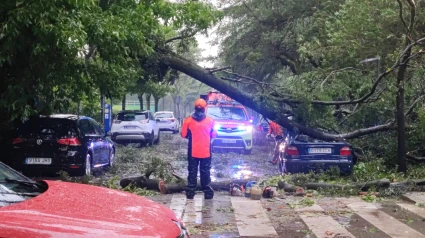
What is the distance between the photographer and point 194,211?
9.69 meters

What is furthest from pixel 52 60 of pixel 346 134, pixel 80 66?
pixel 346 134

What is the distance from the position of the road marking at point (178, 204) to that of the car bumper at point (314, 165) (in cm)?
366

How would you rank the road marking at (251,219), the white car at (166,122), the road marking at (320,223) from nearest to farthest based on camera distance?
1. the road marking at (320,223)
2. the road marking at (251,219)
3. the white car at (166,122)

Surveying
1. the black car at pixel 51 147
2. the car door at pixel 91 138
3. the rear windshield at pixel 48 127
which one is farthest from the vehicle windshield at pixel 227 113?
the rear windshield at pixel 48 127

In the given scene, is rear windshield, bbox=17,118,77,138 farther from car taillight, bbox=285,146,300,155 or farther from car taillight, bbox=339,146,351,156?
car taillight, bbox=339,146,351,156

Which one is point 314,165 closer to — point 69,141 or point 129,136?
point 69,141

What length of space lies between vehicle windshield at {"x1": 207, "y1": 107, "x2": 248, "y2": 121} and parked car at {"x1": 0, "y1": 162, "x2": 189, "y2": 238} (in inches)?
667

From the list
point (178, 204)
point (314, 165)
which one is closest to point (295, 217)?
point (178, 204)

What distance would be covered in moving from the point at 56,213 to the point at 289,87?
36.9ft

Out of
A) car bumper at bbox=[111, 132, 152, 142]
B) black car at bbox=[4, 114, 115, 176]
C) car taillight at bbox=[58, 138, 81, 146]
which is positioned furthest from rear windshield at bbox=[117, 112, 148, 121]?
car taillight at bbox=[58, 138, 81, 146]

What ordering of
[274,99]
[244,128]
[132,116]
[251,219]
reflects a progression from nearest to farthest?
[251,219] < [274,99] < [244,128] < [132,116]

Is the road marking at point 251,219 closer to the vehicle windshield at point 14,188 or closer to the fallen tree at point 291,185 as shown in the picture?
the fallen tree at point 291,185

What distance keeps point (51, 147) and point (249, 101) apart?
515cm

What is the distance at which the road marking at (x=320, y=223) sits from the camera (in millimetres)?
8031
